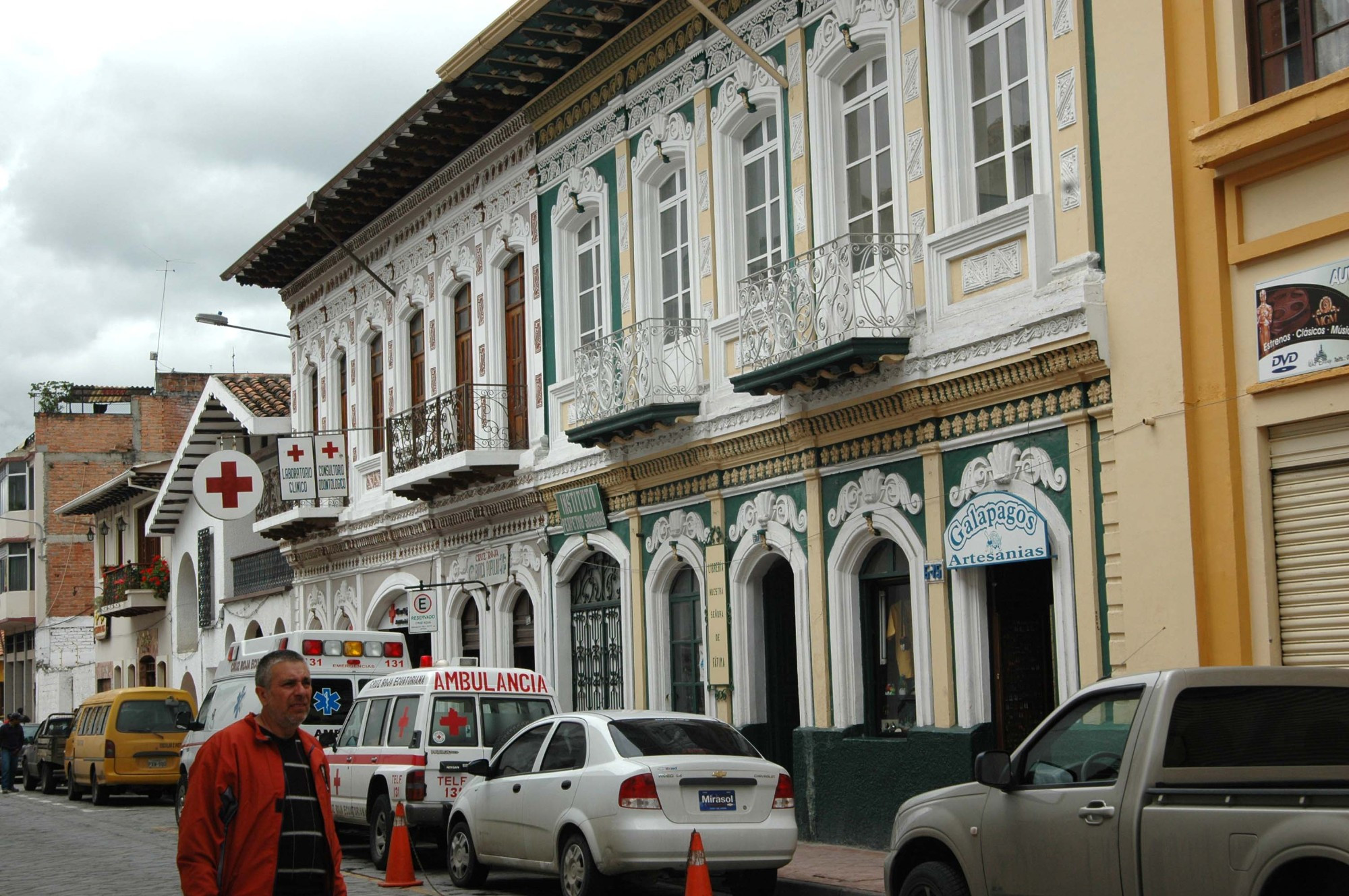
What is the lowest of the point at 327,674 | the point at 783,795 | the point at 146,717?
the point at 146,717

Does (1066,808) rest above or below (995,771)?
below

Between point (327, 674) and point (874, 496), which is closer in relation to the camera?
point (874, 496)

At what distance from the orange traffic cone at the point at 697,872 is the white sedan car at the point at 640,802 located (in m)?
1.36

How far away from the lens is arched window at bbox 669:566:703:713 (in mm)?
20391

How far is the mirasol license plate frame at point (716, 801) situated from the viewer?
1280cm

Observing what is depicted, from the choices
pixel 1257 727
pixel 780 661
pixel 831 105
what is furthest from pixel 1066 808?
pixel 780 661

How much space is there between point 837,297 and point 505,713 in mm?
5312

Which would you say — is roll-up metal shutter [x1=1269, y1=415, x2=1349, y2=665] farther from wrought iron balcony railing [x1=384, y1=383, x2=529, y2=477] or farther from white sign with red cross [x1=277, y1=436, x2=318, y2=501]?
white sign with red cross [x1=277, y1=436, x2=318, y2=501]

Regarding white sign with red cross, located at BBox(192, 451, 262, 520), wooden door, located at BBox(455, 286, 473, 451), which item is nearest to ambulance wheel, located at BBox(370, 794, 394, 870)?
wooden door, located at BBox(455, 286, 473, 451)

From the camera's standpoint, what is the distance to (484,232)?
2581 cm

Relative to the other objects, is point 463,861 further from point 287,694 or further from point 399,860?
point 287,694

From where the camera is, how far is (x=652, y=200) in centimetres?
2152

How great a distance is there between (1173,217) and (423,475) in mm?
14876

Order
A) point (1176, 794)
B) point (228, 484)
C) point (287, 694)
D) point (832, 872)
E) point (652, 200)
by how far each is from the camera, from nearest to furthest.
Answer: point (287, 694) < point (1176, 794) < point (832, 872) < point (652, 200) < point (228, 484)
